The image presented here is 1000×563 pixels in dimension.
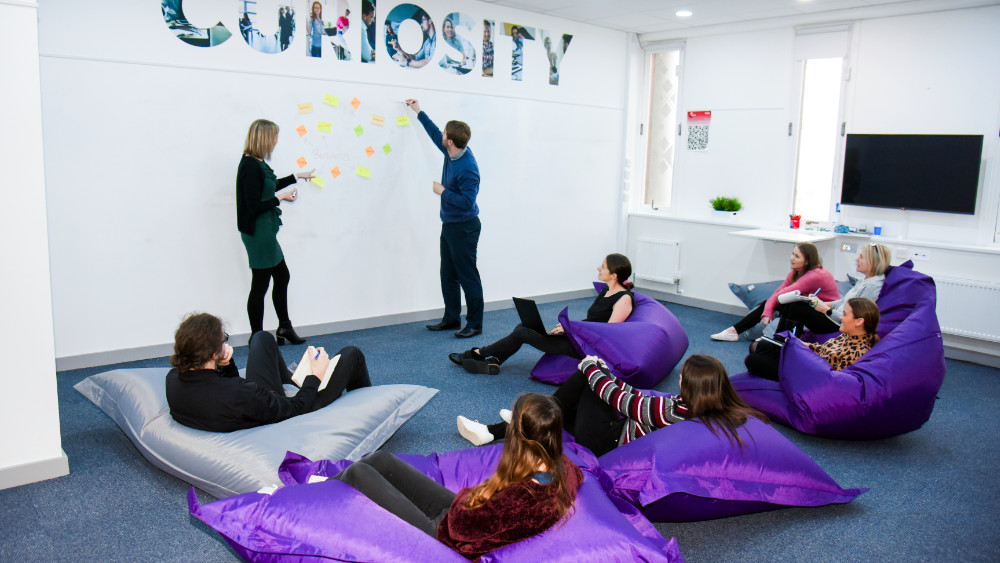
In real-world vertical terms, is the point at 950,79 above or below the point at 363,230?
above

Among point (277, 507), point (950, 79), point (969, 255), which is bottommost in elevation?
point (277, 507)

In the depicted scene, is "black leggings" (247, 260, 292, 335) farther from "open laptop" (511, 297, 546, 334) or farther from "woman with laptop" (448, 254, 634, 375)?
"open laptop" (511, 297, 546, 334)

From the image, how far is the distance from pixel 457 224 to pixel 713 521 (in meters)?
3.09

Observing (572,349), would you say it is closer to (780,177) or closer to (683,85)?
(780,177)

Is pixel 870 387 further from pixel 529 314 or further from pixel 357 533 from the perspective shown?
pixel 357 533

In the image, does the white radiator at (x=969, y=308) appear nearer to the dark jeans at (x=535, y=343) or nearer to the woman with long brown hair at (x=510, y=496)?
the dark jeans at (x=535, y=343)

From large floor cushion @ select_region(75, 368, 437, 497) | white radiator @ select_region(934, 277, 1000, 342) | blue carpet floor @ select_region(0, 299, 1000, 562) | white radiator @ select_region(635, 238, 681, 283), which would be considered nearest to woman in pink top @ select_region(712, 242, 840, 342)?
blue carpet floor @ select_region(0, 299, 1000, 562)

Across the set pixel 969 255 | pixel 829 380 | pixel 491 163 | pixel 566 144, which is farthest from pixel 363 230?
pixel 969 255

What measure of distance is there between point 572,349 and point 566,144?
3050 mm

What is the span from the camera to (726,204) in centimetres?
665

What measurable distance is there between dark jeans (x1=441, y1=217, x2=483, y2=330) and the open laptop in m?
1.15

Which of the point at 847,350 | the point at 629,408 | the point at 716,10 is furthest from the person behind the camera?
the point at 716,10

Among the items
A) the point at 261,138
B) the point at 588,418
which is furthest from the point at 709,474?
the point at 261,138

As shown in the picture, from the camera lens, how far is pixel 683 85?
6977 mm
